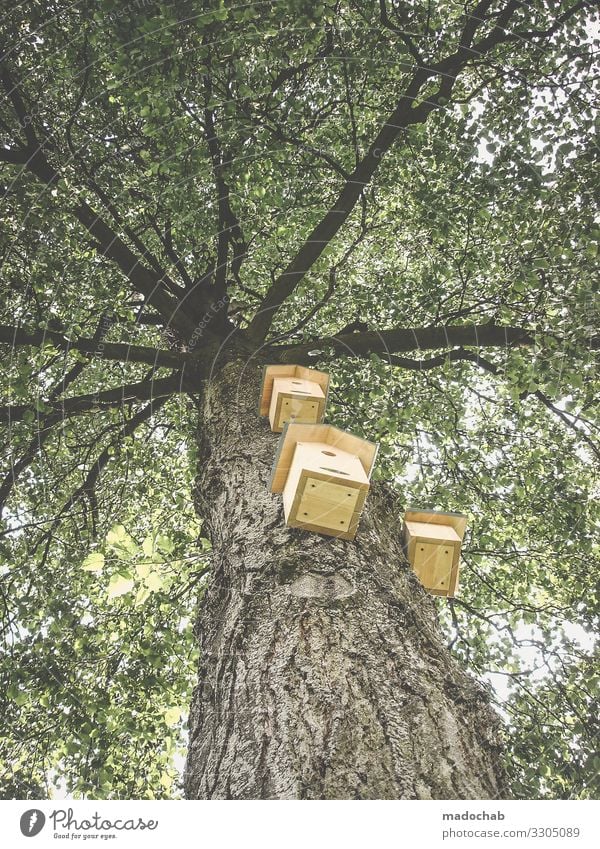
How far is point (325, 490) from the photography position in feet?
8.00

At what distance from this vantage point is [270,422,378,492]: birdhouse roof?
2.63 m

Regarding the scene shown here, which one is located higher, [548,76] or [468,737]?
[548,76]

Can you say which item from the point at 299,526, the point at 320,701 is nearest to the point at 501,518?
the point at 299,526

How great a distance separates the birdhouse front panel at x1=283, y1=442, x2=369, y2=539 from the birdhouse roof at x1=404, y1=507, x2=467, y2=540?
0.63 meters

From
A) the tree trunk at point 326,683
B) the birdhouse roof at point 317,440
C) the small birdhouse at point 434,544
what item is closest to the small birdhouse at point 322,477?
the birdhouse roof at point 317,440

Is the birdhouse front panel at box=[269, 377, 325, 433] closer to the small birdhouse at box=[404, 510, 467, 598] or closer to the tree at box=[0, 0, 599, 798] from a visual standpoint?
the tree at box=[0, 0, 599, 798]

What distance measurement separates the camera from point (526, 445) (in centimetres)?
732

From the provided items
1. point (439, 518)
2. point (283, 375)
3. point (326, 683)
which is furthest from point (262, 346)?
point (326, 683)

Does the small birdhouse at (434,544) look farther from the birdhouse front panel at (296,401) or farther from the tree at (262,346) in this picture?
the birdhouse front panel at (296,401)

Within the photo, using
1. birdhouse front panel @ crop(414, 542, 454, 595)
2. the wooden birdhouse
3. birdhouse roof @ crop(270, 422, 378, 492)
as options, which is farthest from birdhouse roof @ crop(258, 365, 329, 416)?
birdhouse front panel @ crop(414, 542, 454, 595)

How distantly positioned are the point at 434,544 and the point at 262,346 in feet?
9.96

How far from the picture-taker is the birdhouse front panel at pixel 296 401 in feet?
11.7

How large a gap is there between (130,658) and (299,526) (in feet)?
10.4

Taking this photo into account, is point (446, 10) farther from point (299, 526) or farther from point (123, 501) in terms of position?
point (123, 501)
